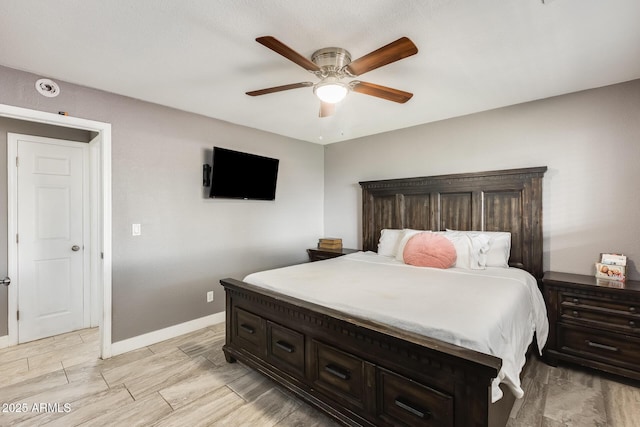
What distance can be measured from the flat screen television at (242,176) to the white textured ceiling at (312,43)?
2.33 ft

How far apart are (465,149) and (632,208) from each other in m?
1.53

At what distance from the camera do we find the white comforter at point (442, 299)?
1.54m

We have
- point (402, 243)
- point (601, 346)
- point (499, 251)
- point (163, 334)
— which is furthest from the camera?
point (402, 243)

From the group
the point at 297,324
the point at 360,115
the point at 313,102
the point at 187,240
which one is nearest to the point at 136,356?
the point at 187,240

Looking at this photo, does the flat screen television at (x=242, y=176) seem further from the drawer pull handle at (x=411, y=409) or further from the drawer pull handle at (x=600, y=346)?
the drawer pull handle at (x=600, y=346)

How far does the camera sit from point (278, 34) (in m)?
1.87

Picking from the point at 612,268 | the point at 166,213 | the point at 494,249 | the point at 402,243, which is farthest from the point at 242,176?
the point at 612,268

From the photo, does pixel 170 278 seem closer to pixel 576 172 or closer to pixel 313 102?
pixel 313 102

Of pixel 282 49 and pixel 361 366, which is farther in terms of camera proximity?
pixel 361 366

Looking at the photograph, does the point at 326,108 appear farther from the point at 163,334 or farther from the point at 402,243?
the point at 163,334

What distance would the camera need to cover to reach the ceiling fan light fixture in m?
2.04

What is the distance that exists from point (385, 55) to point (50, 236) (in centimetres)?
382

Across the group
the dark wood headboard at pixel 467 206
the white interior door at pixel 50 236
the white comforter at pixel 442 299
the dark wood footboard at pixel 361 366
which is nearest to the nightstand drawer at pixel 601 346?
the white comforter at pixel 442 299

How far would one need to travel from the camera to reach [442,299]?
1.93 m
